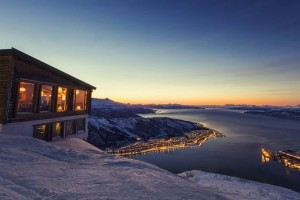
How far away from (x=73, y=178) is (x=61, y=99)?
1988 centimetres

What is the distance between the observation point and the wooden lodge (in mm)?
20312

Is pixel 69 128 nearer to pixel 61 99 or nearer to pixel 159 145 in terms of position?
pixel 61 99

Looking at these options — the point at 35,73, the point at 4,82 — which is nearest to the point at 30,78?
the point at 35,73

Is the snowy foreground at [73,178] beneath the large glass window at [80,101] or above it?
beneath

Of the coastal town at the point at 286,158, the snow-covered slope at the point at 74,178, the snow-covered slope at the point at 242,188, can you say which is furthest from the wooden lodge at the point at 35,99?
the coastal town at the point at 286,158

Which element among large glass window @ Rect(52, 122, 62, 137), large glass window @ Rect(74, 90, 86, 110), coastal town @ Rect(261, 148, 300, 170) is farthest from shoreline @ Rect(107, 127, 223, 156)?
large glass window @ Rect(52, 122, 62, 137)

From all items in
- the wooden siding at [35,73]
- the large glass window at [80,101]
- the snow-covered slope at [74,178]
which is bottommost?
the snow-covered slope at [74,178]

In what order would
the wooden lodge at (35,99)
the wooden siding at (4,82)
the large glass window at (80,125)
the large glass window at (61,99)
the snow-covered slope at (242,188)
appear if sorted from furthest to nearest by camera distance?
1. the large glass window at (80,125)
2. the large glass window at (61,99)
3. the snow-covered slope at (242,188)
4. the wooden lodge at (35,99)
5. the wooden siding at (4,82)

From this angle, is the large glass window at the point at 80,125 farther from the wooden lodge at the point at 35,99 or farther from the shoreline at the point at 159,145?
the shoreline at the point at 159,145

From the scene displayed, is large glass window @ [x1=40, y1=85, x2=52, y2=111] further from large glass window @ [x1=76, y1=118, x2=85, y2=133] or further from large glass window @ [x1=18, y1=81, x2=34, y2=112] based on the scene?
large glass window @ [x1=76, y1=118, x2=85, y2=133]

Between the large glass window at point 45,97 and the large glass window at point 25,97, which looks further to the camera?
the large glass window at point 45,97

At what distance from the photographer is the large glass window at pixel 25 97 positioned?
23.0 metres

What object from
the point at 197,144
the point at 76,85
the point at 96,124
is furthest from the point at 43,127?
the point at 197,144

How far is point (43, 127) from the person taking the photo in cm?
2620
